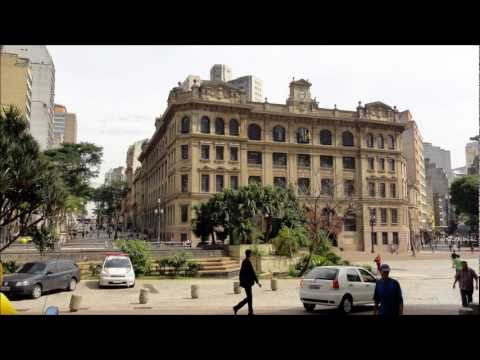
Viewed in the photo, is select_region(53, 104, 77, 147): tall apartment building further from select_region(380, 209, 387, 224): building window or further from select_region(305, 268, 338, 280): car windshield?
select_region(305, 268, 338, 280): car windshield

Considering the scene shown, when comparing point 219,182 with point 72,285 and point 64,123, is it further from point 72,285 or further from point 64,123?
point 64,123

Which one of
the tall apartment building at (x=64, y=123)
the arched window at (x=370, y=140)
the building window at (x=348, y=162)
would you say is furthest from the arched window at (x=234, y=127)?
the tall apartment building at (x=64, y=123)

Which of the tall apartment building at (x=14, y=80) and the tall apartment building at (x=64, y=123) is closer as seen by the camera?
the tall apartment building at (x=14, y=80)

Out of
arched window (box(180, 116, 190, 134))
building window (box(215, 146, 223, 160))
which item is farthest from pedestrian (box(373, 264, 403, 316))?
building window (box(215, 146, 223, 160))

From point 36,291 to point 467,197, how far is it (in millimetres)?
60405

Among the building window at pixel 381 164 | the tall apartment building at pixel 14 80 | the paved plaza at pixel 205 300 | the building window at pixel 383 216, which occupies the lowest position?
the paved plaza at pixel 205 300

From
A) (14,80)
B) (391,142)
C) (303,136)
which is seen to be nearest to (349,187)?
(303,136)

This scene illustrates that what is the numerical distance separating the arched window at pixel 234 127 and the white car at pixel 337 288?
38.1 m

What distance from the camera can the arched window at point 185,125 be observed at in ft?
161

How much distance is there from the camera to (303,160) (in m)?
55.1

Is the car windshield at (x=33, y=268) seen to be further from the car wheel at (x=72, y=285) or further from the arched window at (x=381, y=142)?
the arched window at (x=381, y=142)

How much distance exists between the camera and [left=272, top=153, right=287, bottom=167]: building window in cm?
5397

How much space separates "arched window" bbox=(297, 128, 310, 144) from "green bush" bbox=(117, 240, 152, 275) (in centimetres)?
3236
